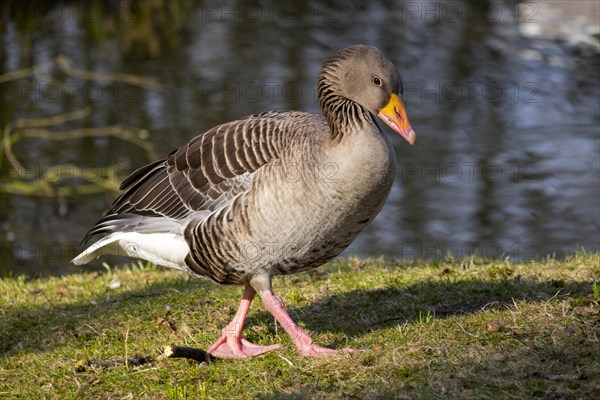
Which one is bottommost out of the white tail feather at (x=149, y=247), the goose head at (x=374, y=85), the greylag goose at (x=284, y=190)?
the white tail feather at (x=149, y=247)

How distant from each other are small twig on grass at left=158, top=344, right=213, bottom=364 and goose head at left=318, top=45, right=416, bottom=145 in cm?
198

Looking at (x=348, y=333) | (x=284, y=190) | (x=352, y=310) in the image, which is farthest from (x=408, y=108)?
(x=284, y=190)

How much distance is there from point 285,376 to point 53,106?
12070mm

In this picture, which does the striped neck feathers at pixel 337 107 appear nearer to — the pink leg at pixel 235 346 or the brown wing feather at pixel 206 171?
the brown wing feather at pixel 206 171

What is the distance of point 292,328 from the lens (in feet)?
20.2

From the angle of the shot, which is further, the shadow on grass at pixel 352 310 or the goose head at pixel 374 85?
the shadow on grass at pixel 352 310

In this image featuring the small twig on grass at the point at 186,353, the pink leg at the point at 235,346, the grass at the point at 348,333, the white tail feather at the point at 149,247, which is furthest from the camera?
the white tail feather at the point at 149,247

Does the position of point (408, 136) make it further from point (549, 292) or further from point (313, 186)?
point (549, 292)

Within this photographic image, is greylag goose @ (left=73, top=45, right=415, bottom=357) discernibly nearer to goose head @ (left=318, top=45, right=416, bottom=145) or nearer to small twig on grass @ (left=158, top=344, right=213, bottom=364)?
goose head @ (left=318, top=45, right=416, bottom=145)

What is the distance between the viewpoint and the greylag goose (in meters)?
5.89

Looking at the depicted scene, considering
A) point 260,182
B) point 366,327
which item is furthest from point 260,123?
point 366,327

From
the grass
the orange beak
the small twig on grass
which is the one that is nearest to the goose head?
the orange beak

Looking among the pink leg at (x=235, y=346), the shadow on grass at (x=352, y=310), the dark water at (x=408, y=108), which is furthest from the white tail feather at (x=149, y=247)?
the dark water at (x=408, y=108)

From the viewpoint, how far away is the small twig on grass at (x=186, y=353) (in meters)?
6.01
